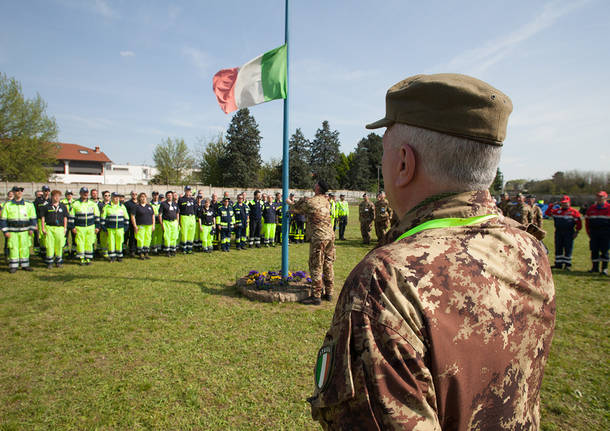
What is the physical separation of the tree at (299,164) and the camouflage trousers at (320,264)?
47871mm

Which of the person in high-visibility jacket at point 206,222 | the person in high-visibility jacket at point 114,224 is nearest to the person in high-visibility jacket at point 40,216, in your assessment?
the person in high-visibility jacket at point 114,224

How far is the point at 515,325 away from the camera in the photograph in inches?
38.5

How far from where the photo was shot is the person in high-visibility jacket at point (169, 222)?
10992 mm

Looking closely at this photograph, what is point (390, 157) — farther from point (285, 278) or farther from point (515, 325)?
point (285, 278)

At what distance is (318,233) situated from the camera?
6.13 metres

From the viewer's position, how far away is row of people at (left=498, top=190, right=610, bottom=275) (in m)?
9.34

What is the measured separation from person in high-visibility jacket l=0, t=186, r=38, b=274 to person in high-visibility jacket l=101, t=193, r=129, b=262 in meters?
1.75

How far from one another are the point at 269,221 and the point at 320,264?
7589mm

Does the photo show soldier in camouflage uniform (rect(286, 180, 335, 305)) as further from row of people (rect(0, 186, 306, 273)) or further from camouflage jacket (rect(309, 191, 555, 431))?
row of people (rect(0, 186, 306, 273))

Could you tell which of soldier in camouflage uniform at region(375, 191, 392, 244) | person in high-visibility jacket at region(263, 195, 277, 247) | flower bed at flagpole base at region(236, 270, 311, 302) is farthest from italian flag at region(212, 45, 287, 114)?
soldier in camouflage uniform at region(375, 191, 392, 244)

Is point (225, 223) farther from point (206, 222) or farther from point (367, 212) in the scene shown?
point (367, 212)

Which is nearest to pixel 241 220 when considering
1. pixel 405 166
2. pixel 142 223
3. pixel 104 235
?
pixel 142 223

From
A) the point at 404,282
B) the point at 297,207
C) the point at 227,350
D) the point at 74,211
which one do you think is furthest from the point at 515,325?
the point at 74,211

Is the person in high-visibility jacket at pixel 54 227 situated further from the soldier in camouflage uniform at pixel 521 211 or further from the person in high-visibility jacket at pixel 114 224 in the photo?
the soldier in camouflage uniform at pixel 521 211
